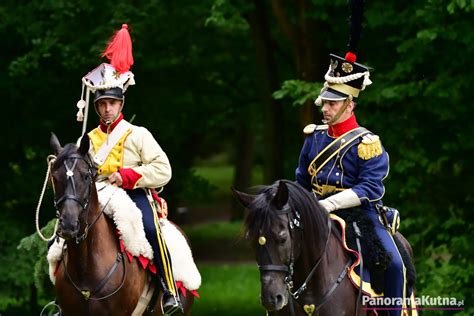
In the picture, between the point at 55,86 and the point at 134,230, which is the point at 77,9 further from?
the point at 134,230

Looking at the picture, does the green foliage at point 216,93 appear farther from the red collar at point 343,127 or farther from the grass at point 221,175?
the grass at point 221,175

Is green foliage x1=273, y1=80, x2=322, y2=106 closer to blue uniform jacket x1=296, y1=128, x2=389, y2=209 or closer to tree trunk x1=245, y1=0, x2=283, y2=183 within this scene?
tree trunk x1=245, y1=0, x2=283, y2=183

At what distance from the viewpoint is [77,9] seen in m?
18.6

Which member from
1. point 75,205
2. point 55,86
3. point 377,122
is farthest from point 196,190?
point 75,205

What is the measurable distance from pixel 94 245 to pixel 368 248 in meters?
2.47

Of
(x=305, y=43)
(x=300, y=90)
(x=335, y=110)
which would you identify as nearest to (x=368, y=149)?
(x=335, y=110)

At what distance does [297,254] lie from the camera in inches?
338

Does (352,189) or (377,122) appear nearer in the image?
(352,189)

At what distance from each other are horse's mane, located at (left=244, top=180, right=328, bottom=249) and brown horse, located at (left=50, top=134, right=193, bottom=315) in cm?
169

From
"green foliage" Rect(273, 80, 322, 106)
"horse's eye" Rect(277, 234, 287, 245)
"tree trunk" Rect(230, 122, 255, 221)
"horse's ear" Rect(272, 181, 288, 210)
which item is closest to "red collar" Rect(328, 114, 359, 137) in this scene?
"horse's ear" Rect(272, 181, 288, 210)

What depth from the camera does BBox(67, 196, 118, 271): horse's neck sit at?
32.1 feet

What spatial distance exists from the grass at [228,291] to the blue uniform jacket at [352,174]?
1159cm

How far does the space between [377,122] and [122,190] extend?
713 centimetres

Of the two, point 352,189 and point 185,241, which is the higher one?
point 352,189
